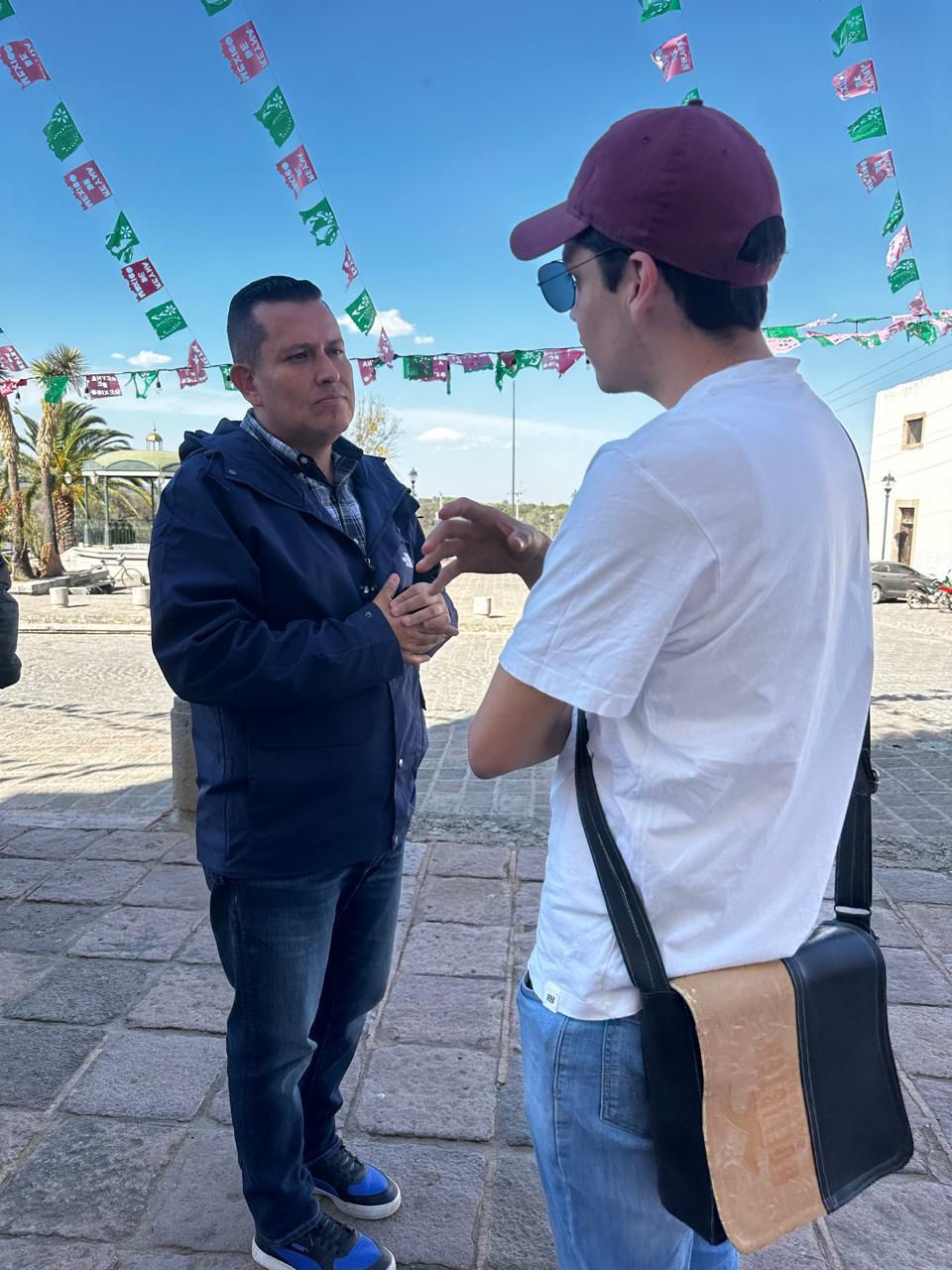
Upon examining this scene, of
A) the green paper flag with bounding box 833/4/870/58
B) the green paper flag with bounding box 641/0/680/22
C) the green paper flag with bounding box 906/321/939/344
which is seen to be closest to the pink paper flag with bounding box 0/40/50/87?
the green paper flag with bounding box 641/0/680/22

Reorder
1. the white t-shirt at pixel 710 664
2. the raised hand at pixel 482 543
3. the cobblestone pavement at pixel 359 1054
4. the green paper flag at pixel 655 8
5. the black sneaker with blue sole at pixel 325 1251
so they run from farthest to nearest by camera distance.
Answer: the green paper flag at pixel 655 8 < the cobblestone pavement at pixel 359 1054 < the black sneaker with blue sole at pixel 325 1251 < the raised hand at pixel 482 543 < the white t-shirt at pixel 710 664

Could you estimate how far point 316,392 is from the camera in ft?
6.47

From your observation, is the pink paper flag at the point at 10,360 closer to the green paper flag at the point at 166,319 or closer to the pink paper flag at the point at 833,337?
the green paper flag at the point at 166,319

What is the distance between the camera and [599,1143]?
1.15 meters

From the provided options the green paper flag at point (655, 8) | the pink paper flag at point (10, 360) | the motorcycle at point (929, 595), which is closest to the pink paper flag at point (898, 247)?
the green paper flag at point (655, 8)

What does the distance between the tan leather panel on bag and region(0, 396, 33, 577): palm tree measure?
25499 millimetres

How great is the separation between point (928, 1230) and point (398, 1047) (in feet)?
4.93

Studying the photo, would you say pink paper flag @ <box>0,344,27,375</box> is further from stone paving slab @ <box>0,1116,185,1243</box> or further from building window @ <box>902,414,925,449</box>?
building window @ <box>902,414,925,449</box>

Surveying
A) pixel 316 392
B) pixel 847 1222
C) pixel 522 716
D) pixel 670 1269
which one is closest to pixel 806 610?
pixel 522 716

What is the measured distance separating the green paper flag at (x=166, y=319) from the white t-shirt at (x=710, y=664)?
8.38 metres

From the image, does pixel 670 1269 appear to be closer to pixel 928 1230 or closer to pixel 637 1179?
pixel 637 1179

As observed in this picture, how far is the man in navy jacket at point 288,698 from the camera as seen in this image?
174 centimetres

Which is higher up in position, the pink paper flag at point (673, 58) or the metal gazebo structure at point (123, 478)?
the pink paper flag at point (673, 58)

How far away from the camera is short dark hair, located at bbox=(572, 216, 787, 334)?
43.4 inches
